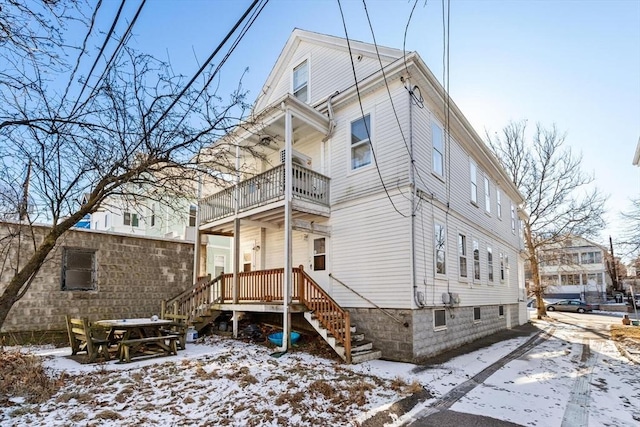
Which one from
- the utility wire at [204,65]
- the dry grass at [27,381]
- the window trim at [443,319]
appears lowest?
the dry grass at [27,381]

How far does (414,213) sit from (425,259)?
1280mm

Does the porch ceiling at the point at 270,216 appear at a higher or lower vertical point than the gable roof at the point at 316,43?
lower

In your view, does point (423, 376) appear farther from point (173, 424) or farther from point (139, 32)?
point (139, 32)

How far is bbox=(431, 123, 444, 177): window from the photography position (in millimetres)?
11086

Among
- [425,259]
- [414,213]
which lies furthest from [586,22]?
[425,259]

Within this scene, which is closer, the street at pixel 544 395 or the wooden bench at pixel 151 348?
the street at pixel 544 395

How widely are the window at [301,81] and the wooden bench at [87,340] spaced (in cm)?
932

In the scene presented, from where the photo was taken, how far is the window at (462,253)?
12.1 meters

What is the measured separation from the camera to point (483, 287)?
13984 mm

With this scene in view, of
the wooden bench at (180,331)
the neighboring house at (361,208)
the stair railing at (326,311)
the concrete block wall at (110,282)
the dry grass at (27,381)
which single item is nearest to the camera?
the dry grass at (27,381)

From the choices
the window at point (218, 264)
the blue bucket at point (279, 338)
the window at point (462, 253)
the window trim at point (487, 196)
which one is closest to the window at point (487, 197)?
the window trim at point (487, 196)

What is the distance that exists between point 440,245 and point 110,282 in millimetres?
10139

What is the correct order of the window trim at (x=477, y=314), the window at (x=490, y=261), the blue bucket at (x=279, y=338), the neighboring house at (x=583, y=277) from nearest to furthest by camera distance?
the blue bucket at (x=279, y=338), the window trim at (x=477, y=314), the window at (x=490, y=261), the neighboring house at (x=583, y=277)

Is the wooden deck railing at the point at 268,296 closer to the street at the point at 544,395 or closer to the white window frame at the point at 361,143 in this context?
the street at the point at 544,395
